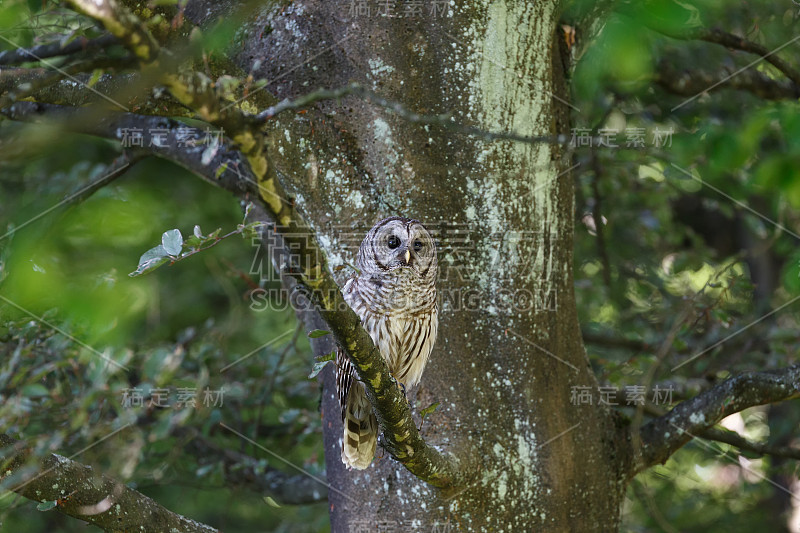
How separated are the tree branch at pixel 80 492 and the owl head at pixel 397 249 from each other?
1.10m

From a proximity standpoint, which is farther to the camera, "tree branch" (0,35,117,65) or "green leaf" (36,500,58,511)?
"green leaf" (36,500,58,511)

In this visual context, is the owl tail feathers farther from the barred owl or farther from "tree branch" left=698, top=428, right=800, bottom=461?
"tree branch" left=698, top=428, right=800, bottom=461

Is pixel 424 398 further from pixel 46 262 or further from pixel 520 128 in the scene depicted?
pixel 46 262

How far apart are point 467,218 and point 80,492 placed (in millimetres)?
1450

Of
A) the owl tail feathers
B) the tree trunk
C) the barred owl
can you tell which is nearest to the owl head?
the barred owl

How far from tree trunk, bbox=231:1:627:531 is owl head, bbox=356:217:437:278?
0.11 m

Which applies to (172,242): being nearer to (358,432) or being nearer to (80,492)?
(80,492)

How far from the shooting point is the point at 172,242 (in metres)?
1.65

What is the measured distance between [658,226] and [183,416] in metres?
3.50

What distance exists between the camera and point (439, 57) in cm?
262

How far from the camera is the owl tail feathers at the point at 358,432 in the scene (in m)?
2.56

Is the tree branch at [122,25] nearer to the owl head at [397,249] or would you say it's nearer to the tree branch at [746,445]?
the owl head at [397,249]

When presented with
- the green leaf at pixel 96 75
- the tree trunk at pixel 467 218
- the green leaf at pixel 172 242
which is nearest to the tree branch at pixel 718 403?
the tree trunk at pixel 467 218

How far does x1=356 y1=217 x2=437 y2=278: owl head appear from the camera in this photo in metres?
2.66
